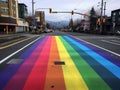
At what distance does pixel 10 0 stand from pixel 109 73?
285ft

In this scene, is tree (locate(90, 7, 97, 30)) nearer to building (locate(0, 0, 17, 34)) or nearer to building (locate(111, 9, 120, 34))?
building (locate(111, 9, 120, 34))

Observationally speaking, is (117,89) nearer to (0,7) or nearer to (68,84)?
(68,84)

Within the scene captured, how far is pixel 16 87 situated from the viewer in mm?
7602

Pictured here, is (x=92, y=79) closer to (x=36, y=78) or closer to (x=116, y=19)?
(x=36, y=78)

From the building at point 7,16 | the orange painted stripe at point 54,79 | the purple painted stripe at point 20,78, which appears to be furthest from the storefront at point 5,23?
the orange painted stripe at point 54,79

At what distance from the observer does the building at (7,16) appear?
3307 inches

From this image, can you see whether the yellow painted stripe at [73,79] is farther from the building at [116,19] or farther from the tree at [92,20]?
the tree at [92,20]

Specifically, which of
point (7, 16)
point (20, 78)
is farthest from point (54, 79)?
point (7, 16)

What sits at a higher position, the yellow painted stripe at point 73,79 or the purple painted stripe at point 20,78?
the yellow painted stripe at point 73,79

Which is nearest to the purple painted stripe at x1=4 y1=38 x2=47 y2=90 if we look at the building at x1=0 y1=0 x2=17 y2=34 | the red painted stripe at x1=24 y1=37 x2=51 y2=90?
the red painted stripe at x1=24 y1=37 x2=51 y2=90

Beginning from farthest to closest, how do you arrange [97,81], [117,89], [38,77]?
[38,77]
[97,81]
[117,89]

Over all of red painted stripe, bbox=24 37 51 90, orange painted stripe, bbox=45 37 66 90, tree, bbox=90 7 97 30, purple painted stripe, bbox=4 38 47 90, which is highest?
tree, bbox=90 7 97 30

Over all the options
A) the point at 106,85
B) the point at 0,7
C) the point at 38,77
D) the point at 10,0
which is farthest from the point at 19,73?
the point at 10,0

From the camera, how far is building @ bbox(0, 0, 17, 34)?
276 feet
